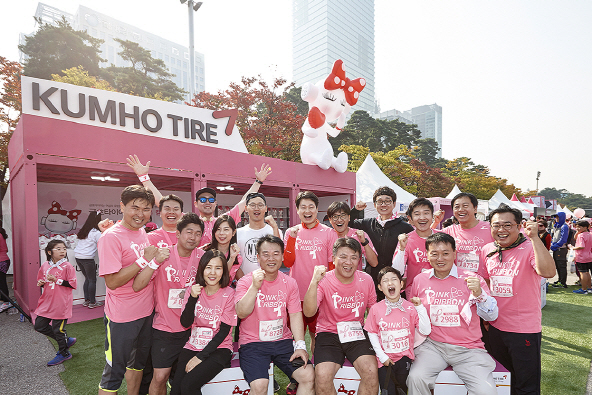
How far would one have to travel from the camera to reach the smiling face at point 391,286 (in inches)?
105

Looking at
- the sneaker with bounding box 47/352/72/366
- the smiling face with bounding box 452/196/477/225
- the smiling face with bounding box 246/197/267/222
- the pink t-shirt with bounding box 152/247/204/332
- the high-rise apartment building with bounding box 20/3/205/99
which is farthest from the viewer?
the high-rise apartment building with bounding box 20/3/205/99

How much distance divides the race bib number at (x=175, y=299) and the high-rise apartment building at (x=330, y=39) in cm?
8025

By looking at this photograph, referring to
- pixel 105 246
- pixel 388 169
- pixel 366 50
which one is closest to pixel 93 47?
pixel 388 169

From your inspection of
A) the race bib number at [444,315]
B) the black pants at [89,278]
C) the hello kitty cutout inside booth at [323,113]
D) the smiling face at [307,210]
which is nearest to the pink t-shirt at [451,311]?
the race bib number at [444,315]

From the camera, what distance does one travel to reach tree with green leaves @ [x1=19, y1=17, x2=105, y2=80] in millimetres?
19828

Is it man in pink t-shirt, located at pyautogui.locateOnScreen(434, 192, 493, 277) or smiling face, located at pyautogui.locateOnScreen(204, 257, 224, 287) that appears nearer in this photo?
smiling face, located at pyautogui.locateOnScreen(204, 257, 224, 287)

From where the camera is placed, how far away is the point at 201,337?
2615 mm

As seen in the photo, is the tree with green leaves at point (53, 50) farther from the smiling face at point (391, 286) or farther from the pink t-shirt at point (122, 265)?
the smiling face at point (391, 286)

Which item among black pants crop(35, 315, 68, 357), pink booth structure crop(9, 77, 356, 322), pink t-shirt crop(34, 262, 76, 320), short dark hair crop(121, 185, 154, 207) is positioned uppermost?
pink booth structure crop(9, 77, 356, 322)

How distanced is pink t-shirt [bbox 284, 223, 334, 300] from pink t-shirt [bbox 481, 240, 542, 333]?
159 cm

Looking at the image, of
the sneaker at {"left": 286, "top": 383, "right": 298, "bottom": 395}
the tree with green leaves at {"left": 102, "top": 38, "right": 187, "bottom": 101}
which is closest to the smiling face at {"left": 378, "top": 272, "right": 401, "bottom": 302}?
the sneaker at {"left": 286, "top": 383, "right": 298, "bottom": 395}

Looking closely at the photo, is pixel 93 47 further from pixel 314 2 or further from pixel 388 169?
pixel 314 2

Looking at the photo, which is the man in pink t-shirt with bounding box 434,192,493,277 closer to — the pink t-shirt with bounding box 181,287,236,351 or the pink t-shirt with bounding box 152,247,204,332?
the pink t-shirt with bounding box 181,287,236,351

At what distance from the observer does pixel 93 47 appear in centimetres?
2303
